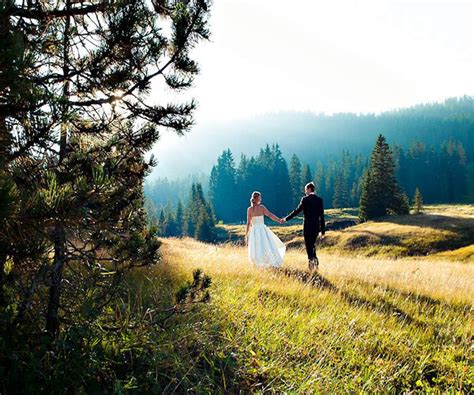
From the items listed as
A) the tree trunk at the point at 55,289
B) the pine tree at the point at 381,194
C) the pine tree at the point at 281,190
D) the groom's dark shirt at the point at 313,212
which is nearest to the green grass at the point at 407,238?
the pine tree at the point at 381,194

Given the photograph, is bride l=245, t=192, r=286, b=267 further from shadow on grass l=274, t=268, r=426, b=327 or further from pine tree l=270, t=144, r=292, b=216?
pine tree l=270, t=144, r=292, b=216

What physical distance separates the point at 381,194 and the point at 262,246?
52.1 meters

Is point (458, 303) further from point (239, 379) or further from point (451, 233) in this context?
point (451, 233)

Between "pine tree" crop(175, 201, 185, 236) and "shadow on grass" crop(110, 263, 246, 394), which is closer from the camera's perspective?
"shadow on grass" crop(110, 263, 246, 394)

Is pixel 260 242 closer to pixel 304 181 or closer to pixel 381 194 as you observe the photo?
pixel 381 194

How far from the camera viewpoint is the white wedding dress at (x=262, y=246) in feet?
36.5

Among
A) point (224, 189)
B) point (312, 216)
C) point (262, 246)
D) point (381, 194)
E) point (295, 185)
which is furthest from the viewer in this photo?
point (224, 189)

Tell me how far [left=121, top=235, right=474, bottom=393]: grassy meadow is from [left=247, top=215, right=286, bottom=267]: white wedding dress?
13.1 feet

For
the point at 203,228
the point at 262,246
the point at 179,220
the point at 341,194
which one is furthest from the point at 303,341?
the point at 341,194

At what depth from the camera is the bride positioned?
11.1 metres

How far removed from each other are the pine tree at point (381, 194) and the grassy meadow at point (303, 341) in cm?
5308

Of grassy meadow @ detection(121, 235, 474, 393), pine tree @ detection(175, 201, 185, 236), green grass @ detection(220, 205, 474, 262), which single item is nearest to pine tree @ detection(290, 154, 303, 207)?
pine tree @ detection(175, 201, 185, 236)

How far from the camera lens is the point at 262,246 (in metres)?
11.6

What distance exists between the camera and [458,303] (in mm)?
7434
